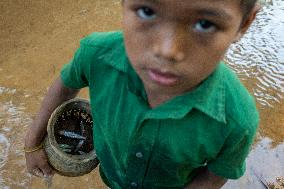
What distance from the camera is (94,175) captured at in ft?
8.76

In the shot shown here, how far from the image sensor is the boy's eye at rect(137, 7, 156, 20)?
1.04 metres

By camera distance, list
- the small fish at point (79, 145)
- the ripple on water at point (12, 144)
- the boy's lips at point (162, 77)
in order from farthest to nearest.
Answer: the ripple on water at point (12, 144) → the small fish at point (79, 145) → the boy's lips at point (162, 77)

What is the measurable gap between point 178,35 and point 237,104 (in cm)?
43

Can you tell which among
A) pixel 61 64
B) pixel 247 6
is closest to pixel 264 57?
pixel 61 64

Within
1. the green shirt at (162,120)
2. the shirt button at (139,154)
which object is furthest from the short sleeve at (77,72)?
the shirt button at (139,154)

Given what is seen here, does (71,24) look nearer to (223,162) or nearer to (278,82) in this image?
(278,82)

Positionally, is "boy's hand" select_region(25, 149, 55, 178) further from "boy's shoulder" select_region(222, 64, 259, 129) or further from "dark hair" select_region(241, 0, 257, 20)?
"dark hair" select_region(241, 0, 257, 20)

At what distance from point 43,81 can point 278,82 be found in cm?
187

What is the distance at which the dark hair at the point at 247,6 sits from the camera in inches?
41.7

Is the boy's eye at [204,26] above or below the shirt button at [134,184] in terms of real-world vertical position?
above

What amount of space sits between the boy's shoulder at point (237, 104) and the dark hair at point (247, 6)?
295mm

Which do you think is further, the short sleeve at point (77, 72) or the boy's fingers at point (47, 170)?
the boy's fingers at point (47, 170)

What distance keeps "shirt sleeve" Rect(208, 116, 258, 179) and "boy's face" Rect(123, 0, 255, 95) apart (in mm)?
301

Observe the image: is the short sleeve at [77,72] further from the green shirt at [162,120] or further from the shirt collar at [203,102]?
the shirt collar at [203,102]
